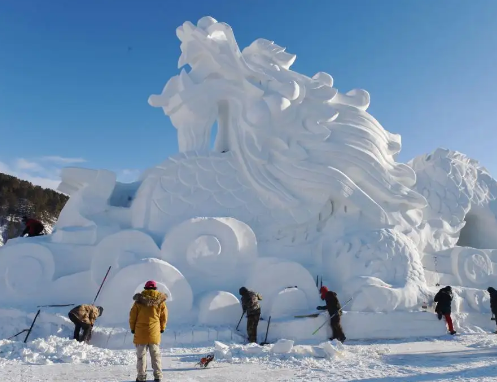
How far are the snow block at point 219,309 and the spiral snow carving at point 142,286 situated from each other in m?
0.29

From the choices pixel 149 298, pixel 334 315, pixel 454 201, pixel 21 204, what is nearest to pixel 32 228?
pixel 149 298

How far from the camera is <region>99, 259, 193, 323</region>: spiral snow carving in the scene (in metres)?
7.66

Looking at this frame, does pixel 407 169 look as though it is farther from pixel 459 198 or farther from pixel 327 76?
pixel 327 76

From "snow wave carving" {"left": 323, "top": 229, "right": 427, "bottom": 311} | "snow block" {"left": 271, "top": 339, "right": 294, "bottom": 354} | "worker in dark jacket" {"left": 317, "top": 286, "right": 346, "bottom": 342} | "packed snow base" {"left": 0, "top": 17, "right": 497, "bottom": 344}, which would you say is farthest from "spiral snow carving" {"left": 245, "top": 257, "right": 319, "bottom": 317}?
"snow block" {"left": 271, "top": 339, "right": 294, "bottom": 354}

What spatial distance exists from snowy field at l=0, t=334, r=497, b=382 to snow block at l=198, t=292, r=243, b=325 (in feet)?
3.43

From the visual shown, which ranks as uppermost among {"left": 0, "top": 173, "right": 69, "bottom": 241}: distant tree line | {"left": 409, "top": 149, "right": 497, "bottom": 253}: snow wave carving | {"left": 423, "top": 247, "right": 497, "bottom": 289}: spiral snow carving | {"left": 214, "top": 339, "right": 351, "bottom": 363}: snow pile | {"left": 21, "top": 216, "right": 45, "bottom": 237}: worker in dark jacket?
{"left": 0, "top": 173, "right": 69, "bottom": 241}: distant tree line

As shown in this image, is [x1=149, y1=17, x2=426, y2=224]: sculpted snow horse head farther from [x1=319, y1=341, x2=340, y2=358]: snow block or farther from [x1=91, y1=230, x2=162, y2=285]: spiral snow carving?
[x1=319, y1=341, x2=340, y2=358]: snow block

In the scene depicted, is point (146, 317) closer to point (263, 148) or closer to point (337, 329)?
point (337, 329)

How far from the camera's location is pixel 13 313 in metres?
7.80

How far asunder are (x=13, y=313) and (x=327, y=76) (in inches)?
344

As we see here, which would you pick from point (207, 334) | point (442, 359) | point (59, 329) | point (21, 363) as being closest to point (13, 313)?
point (59, 329)

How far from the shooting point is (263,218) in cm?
974

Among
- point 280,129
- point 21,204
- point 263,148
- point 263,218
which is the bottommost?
point 263,218

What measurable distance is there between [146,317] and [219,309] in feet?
11.1
